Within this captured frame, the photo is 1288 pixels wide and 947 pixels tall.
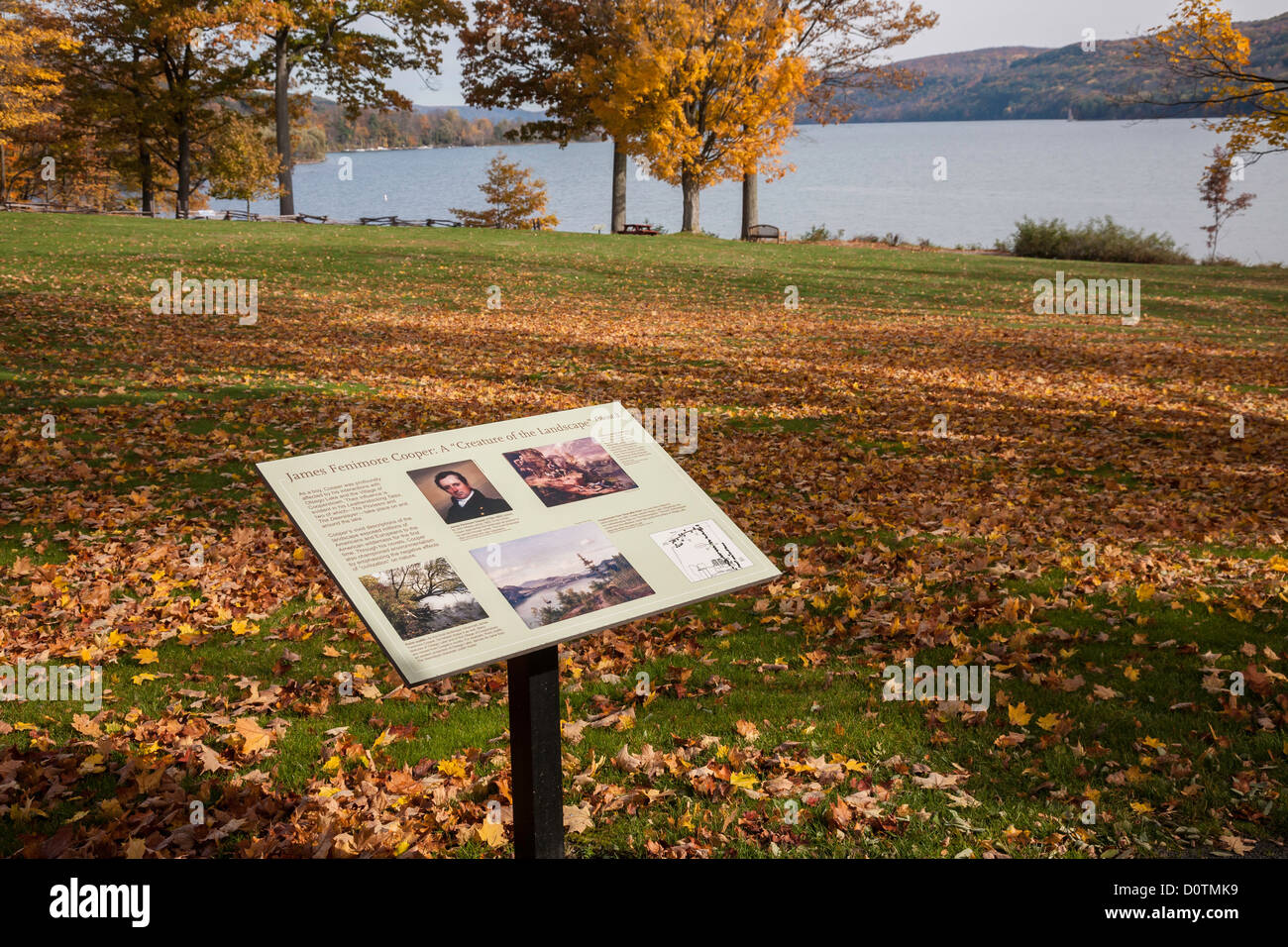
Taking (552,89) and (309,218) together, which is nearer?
(552,89)

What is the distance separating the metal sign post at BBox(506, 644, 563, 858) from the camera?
10.3 ft

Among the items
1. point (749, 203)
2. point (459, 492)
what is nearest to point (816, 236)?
point (749, 203)

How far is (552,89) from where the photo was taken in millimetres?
38844

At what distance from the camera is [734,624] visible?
629 cm

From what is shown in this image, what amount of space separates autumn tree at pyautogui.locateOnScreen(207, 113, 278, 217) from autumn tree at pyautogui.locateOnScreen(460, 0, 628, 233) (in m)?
12.9

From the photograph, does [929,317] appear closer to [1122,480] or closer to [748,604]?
[1122,480]

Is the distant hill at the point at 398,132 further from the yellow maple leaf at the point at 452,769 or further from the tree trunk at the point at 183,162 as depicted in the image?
the yellow maple leaf at the point at 452,769

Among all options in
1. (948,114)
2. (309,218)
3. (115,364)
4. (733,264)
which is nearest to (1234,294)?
(733,264)

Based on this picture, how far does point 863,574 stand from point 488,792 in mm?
3560

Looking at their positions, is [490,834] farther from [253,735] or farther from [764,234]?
[764,234]

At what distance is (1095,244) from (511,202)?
3176 centimetres

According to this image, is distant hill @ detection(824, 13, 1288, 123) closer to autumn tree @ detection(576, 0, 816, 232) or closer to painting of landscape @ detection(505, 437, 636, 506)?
autumn tree @ detection(576, 0, 816, 232)

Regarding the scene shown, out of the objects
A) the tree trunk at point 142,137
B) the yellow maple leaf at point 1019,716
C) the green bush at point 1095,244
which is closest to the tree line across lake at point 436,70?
the tree trunk at point 142,137

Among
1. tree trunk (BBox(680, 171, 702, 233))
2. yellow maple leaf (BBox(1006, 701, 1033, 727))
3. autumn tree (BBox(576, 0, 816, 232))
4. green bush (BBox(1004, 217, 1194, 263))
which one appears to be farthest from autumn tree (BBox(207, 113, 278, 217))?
yellow maple leaf (BBox(1006, 701, 1033, 727))
